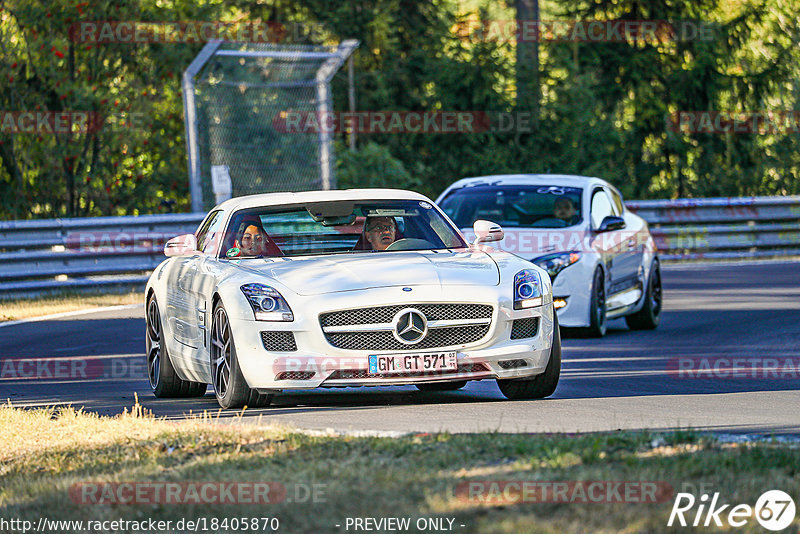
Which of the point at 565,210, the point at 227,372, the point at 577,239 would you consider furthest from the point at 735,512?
the point at 565,210

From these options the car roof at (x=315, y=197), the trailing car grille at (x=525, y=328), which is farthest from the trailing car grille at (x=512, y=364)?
the car roof at (x=315, y=197)

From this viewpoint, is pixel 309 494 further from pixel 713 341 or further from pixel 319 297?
pixel 713 341

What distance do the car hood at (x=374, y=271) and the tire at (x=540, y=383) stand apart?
24.7 inches

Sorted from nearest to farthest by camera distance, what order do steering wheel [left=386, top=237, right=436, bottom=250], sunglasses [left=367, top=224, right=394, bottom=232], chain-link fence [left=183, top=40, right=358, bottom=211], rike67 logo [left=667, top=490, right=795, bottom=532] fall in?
rike67 logo [left=667, top=490, right=795, bottom=532] → steering wheel [left=386, top=237, right=436, bottom=250] → sunglasses [left=367, top=224, right=394, bottom=232] → chain-link fence [left=183, top=40, right=358, bottom=211]

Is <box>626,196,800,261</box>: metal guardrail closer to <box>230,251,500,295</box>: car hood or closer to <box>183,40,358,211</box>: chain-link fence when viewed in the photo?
<box>183,40,358,211</box>: chain-link fence

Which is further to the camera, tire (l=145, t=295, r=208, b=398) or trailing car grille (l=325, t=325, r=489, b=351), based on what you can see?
tire (l=145, t=295, r=208, b=398)

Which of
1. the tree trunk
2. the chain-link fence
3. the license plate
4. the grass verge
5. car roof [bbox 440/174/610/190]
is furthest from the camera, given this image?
the tree trunk

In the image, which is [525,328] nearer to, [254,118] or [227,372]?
[227,372]

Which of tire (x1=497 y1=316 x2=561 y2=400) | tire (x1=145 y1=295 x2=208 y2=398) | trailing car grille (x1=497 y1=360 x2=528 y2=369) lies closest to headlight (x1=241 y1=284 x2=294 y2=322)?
trailing car grille (x1=497 y1=360 x2=528 y2=369)

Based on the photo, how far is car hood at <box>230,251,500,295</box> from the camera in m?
9.59

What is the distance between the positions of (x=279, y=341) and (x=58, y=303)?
11.8 meters

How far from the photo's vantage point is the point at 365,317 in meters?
9.45

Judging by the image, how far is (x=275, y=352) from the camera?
941 cm

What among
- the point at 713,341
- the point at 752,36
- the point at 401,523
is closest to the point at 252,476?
the point at 401,523
